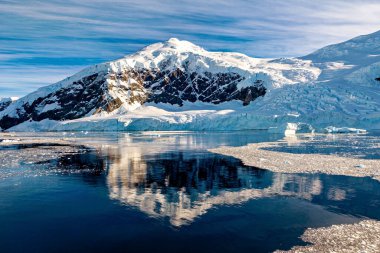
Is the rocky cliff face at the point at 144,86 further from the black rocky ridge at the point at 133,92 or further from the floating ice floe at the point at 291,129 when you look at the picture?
the floating ice floe at the point at 291,129

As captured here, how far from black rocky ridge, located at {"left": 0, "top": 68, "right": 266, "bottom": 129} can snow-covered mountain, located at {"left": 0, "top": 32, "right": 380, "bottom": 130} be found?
0.47m

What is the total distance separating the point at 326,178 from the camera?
2644 centimetres

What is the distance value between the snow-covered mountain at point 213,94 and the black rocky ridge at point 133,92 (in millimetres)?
466

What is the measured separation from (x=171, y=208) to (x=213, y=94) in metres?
159

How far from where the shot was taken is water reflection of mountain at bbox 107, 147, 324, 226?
1906 centimetres

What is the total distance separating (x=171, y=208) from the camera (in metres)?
18.6

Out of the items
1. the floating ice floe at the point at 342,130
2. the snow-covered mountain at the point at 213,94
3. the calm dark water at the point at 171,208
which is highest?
the snow-covered mountain at the point at 213,94

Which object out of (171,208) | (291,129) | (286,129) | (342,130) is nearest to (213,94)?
(291,129)

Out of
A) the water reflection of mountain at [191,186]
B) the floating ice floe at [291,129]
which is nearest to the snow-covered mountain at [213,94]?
the floating ice floe at [291,129]

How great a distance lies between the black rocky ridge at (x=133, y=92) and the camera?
Answer: 559 ft

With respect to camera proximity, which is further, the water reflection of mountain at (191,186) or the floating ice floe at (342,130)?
the floating ice floe at (342,130)

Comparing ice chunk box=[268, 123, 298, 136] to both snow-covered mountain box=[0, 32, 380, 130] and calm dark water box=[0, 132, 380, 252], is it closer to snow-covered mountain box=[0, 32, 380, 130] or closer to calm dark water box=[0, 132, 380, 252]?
snow-covered mountain box=[0, 32, 380, 130]

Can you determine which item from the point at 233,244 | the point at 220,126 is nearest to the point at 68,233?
the point at 233,244

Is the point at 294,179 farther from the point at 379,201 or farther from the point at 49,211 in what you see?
the point at 49,211
